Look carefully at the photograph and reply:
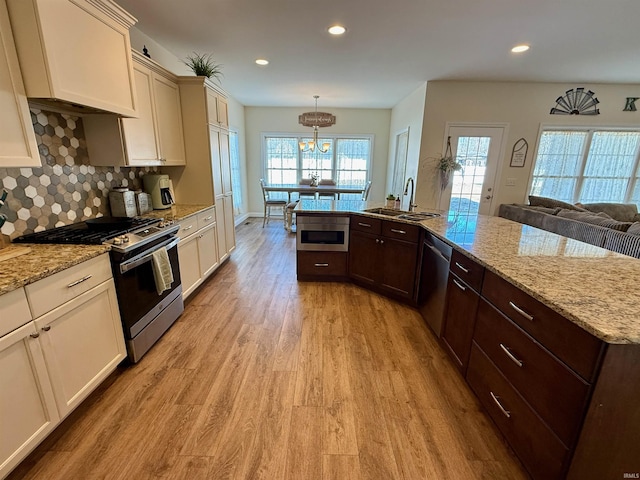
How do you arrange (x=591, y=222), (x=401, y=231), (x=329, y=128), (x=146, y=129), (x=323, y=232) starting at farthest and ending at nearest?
(x=329, y=128) → (x=323, y=232) → (x=591, y=222) → (x=401, y=231) → (x=146, y=129)

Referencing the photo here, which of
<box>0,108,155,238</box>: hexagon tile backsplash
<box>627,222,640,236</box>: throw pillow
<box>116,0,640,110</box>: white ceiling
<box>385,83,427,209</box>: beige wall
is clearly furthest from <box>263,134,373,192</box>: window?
<box>627,222,640,236</box>: throw pillow

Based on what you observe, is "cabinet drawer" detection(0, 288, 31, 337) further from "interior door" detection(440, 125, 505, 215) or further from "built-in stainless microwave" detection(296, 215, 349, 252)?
"interior door" detection(440, 125, 505, 215)

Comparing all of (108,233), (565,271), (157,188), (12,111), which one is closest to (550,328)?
(565,271)

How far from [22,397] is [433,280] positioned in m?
2.56

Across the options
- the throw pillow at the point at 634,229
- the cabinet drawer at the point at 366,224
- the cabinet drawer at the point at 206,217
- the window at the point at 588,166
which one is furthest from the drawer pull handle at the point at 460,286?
the window at the point at 588,166

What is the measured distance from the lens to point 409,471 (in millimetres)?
1331

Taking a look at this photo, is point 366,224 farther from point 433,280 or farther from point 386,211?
point 433,280

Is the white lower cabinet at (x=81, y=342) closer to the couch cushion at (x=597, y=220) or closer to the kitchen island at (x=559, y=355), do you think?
the kitchen island at (x=559, y=355)

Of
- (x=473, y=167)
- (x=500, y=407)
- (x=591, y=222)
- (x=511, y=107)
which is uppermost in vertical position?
(x=511, y=107)

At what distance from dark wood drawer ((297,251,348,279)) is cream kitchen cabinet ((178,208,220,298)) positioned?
1047 millimetres

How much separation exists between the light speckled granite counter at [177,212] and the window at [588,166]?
5.43m

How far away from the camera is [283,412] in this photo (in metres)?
1.64

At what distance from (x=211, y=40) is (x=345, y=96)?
124 inches

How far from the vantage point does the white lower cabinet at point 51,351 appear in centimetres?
118
